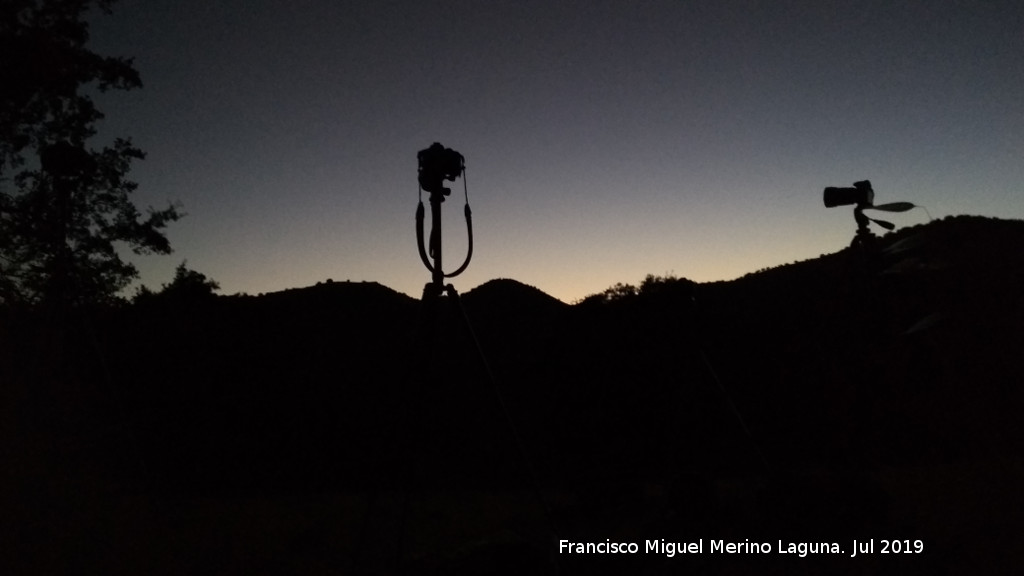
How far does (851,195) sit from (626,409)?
7672 millimetres

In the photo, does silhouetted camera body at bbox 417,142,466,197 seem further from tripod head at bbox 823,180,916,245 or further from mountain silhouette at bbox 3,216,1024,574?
tripod head at bbox 823,180,916,245

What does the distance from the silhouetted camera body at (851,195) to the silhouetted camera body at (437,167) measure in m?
3.49

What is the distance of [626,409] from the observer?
12219 millimetres

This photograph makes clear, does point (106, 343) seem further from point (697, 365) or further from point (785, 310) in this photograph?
point (785, 310)

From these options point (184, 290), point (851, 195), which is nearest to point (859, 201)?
point (851, 195)

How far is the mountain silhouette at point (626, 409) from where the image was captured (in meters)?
5.70

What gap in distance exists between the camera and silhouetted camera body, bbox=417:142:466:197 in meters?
4.27

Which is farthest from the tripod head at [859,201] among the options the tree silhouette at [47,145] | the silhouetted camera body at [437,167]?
the tree silhouette at [47,145]

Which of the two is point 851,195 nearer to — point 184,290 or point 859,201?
point 859,201

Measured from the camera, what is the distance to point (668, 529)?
19.1ft

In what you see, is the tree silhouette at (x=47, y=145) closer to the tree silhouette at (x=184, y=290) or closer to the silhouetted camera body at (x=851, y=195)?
the tree silhouette at (x=184, y=290)

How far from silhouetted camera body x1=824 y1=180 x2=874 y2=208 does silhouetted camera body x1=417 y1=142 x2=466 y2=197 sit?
3.49 metres

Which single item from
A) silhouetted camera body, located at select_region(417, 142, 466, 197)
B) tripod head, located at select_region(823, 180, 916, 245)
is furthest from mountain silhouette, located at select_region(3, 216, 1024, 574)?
silhouetted camera body, located at select_region(417, 142, 466, 197)

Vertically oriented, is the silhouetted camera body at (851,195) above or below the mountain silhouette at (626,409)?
above
